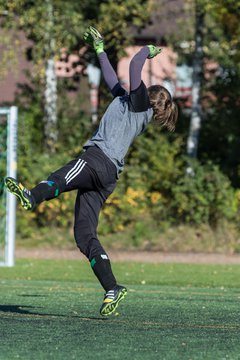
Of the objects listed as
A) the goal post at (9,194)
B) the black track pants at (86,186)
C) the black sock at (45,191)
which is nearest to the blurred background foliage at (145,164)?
the goal post at (9,194)

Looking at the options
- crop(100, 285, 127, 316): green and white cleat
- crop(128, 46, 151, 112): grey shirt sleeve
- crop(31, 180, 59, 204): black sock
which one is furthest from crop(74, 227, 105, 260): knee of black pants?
crop(128, 46, 151, 112): grey shirt sleeve

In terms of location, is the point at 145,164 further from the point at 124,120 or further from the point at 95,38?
the point at 124,120

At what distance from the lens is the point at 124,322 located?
9.17 metres

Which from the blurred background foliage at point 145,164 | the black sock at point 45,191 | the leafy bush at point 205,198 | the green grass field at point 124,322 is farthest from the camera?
the leafy bush at point 205,198

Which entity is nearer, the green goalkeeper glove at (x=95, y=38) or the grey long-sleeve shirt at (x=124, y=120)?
the grey long-sleeve shirt at (x=124, y=120)

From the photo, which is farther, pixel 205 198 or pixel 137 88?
pixel 205 198

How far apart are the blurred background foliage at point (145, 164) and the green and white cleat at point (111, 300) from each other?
13.3m

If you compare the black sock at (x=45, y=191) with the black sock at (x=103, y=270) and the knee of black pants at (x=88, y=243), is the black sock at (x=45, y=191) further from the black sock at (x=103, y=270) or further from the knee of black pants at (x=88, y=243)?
the black sock at (x=103, y=270)

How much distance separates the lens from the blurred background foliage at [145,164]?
22.7 metres

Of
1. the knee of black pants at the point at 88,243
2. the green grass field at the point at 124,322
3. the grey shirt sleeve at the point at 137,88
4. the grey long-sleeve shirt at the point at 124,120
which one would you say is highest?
the grey shirt sleeve at the point at 137,88

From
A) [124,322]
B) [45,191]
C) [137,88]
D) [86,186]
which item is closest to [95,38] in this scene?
[137,88]

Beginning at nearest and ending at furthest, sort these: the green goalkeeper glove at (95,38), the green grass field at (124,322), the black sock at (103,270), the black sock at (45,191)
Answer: the green grass field at (124,322) → the black sock at (45,191) → the black sock at (103,270) → the green goalkeeper glove at (95,38)

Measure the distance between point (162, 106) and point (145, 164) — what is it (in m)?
15.0

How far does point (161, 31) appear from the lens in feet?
126
